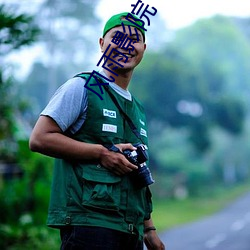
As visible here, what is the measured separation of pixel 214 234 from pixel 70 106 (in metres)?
12.1

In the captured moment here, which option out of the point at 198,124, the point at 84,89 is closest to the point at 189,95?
the point at 198,124

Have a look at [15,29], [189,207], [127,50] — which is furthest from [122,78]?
[189,207]

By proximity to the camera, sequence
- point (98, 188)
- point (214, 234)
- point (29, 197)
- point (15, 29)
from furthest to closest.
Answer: point (214, 234)
point (29, 197)
point (15, 29)
point (98, 188)

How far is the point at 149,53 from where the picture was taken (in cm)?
2964

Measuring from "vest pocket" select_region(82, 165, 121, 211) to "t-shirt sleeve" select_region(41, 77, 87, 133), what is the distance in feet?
0.49

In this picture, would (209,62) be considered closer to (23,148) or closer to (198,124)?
(198,124)

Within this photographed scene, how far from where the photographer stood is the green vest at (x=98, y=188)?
1.89m

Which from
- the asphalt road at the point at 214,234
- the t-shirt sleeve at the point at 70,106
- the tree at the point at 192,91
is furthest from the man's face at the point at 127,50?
the tree at the point at 192,91

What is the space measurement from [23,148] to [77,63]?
20.6 m

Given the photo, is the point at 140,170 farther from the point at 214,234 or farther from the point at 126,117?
the point at 214,234

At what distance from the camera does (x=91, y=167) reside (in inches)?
75.4

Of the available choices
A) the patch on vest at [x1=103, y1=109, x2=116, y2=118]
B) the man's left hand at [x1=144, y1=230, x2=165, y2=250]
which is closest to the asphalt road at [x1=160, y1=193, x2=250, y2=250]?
the man's left hand at [x1=144, y1=230, x2=165, y2=250]

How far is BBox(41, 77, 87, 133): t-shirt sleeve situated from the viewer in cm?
191

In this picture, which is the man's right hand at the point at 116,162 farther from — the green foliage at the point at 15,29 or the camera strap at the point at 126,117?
the green foliage at the point at 15,29
